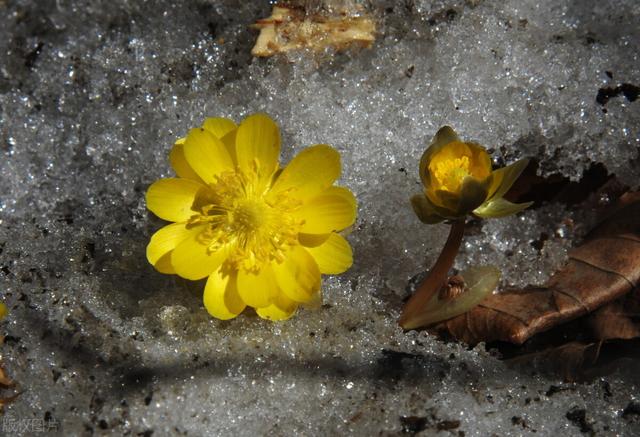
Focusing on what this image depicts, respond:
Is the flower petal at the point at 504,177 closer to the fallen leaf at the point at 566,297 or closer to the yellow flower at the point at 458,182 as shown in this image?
the yellow flower at the point at 458,182

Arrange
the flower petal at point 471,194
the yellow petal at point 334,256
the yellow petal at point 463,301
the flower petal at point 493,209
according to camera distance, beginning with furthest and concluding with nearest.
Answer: the yellow petal at point 463,301 < the yellow petal at point 334,256 < the flower petal at point 493,209 < the flower petal at point 471,194

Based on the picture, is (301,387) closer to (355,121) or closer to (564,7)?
(355,121)

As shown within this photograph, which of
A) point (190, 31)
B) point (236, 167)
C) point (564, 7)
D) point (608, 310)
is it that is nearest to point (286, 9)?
point (190, 31)

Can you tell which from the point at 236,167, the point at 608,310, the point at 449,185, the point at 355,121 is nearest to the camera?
the point at 449,185

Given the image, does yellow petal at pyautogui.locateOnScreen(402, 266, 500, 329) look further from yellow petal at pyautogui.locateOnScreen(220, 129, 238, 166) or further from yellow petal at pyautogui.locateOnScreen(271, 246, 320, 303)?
yellow petal at pyautogui.locateOnScreen(220, 129, 238, 166)

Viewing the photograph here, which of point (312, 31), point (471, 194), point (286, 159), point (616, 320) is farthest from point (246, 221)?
point (616, 320)

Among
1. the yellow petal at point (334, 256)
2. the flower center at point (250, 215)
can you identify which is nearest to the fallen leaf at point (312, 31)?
the flower center at point (250, 215)
